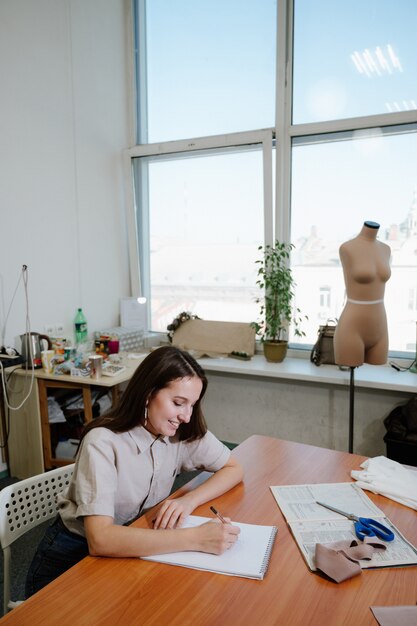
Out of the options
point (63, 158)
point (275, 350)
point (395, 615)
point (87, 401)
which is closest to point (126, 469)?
point (395, 615)

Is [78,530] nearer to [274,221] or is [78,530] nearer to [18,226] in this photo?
[18,226]

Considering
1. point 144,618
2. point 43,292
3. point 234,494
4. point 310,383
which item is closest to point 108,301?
point 43,292

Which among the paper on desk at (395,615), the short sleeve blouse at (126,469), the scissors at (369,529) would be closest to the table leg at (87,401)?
the short sleeve blouse at (126,469)

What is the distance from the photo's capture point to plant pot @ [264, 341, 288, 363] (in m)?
3.05

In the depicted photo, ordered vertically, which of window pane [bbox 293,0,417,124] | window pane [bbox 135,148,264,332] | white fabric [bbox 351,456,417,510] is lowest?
white fabric [bbox 351,456,417,510]

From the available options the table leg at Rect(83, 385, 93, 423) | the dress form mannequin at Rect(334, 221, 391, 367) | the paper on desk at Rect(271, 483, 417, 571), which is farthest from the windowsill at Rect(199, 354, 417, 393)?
the paper on desk at Rect(271, 483, 417, 571)

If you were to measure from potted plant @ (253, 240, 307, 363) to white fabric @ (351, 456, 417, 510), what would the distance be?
1588 millimetres

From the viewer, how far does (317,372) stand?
2.82 meters

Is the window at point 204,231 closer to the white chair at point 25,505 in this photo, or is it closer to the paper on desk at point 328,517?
the paper on desk at point 328,517

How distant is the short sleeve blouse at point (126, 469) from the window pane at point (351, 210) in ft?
6.48

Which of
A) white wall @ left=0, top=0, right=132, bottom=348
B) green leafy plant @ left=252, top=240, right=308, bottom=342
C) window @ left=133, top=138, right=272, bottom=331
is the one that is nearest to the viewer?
white wall @ left=0, top=0, right=132, bottom=348

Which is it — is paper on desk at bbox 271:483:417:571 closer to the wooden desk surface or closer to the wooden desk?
the wooden desk surface

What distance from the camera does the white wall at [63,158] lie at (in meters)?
2.71

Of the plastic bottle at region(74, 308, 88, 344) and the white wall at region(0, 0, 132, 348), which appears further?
the plastic bottle at region(74, 308, 88, 344)
